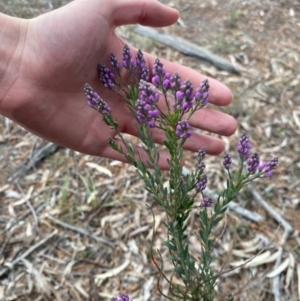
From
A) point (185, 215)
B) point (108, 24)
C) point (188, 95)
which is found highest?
point (188, 95)

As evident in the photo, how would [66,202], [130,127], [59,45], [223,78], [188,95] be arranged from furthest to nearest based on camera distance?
1. [223,78]
2. [66,202]
3. [130,127]
4. [59,45]
5. [188,95]

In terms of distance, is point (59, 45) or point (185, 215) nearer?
point (185, 215)

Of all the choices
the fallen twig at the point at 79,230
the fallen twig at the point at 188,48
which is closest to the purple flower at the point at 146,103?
the fallen twig at the point at 79,230

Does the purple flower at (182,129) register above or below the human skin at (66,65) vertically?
above

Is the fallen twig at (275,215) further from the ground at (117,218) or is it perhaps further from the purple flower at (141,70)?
the purple flower at (141,70)

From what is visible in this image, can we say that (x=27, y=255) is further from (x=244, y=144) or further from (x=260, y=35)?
(x=260, y=35)

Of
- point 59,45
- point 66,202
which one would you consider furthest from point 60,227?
point 59,45

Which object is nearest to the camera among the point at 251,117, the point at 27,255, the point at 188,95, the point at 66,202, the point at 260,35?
the point at 188,95

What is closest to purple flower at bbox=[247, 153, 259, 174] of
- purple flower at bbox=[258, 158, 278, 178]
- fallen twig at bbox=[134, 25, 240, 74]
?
purple flower at bbox=[258, 158, 278, 178]

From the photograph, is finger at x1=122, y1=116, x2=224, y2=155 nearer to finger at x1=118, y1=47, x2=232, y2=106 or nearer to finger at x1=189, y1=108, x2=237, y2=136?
finger at x1=189, y1=108, x2=237, y2=136
